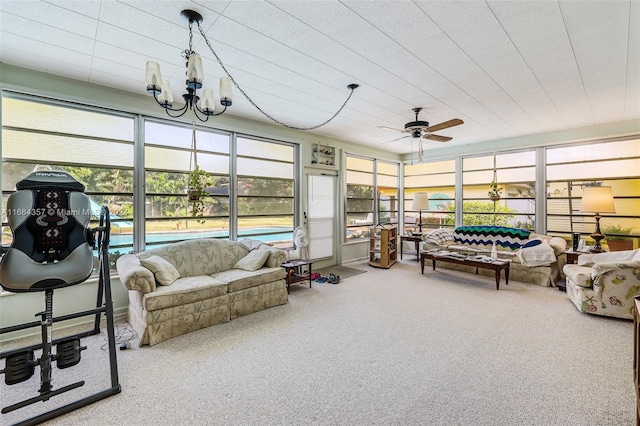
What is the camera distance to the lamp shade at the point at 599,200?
4.32m

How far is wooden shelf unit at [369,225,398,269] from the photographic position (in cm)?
603

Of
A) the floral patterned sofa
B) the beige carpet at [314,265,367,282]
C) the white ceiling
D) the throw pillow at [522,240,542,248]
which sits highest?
the white ceiling

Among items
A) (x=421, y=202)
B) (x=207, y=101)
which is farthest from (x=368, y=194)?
(x=207, y=101)

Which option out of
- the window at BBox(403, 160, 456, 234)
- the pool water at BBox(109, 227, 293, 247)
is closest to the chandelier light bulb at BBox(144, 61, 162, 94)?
the pool water at BBox(109, 227, 293, 247)

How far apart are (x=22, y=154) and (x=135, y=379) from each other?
2.70 m

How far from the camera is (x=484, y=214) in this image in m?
6.63

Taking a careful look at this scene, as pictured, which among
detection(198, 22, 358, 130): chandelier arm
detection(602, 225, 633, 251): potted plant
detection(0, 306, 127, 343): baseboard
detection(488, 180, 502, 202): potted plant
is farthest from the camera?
detection(488, 180, 502, 202): potted plant

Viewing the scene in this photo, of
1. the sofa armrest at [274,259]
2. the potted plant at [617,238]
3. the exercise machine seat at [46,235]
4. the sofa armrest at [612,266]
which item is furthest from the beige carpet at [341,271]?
the potted plant at [617,238]

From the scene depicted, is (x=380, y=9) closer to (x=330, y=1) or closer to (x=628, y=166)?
(x=330, y=1)

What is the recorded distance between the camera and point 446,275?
5395 mm

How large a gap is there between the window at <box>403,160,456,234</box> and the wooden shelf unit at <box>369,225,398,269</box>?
126cm

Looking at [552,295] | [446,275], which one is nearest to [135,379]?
[446,275]

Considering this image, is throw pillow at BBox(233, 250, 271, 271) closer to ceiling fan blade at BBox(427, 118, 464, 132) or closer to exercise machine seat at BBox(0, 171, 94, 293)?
exercise machine seat at BBox(0, 171, 94, 293)

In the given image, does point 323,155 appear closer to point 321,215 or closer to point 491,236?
point 321,215
